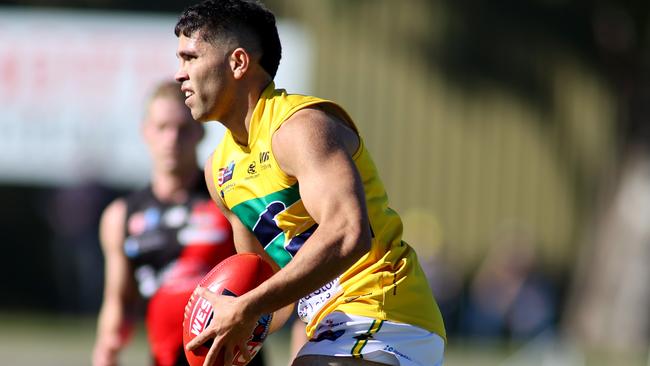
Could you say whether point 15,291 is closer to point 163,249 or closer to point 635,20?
point 635,20

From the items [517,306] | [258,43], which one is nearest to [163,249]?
[258,43]

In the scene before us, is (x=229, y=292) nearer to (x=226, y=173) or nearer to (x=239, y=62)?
(x=226, y=173)

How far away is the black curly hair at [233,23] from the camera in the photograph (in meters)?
4.68

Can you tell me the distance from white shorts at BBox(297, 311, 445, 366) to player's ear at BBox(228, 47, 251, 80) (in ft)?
3.08

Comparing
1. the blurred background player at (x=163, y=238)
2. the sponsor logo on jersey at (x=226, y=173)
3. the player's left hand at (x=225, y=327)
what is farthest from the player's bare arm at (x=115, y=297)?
the player's left hand at (x=225, y=327)

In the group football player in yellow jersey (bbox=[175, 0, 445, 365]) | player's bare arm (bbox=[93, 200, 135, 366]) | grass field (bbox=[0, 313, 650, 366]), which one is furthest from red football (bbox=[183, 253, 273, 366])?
grass field (bbox=[0, 313, 650, 366])

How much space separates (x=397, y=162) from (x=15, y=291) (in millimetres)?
5970

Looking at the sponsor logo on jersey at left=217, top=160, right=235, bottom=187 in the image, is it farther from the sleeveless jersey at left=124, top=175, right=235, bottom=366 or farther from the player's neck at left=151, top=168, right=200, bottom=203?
the player's neck at left=151, top=168, right=200, bottom=203

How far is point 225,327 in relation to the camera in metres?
4.21

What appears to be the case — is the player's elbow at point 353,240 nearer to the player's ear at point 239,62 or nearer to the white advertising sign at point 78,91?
the player's ear at point 239,62

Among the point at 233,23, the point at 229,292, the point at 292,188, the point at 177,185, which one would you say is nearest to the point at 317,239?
the point at 292,188

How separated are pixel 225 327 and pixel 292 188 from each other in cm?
59

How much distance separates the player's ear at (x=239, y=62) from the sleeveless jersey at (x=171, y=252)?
1.63m

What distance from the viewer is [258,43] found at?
187 inches
